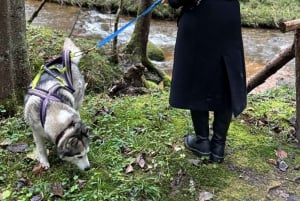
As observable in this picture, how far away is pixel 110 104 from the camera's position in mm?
5449

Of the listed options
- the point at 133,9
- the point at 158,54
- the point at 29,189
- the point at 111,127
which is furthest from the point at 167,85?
the point at 133,9

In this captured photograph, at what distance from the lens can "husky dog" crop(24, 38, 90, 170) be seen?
3.49 meters

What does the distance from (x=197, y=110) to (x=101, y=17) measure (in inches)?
478

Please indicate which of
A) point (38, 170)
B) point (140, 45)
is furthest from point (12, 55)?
point (140, 45)

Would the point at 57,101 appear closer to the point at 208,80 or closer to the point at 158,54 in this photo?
the point at 208,80

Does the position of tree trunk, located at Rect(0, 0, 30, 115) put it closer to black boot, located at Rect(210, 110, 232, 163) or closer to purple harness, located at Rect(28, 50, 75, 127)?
purple harness, located at Rect(28, 50, 75, 127)

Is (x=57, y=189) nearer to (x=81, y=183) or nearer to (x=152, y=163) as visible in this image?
(x=81, y=183)

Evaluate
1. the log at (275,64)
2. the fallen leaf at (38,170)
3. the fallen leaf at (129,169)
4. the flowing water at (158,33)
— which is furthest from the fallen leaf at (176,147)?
the flowing water at (158,33)

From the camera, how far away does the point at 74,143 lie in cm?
349

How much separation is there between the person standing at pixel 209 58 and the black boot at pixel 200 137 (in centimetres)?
11

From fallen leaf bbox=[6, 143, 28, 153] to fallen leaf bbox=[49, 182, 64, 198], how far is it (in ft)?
2.43

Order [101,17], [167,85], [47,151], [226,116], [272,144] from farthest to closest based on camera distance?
[101,17] < [167,85] < [272,144] < [47,151] < [226,116]

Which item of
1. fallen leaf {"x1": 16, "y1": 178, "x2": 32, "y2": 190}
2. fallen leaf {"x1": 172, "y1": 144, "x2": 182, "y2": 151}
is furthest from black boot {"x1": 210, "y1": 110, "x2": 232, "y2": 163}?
fallen leaf {"x1": 16, "y1": 178, "x2": 32, "y2": 190}

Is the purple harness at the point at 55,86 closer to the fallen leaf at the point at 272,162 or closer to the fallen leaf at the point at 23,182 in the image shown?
the fallen leaf at the point at 23,182
